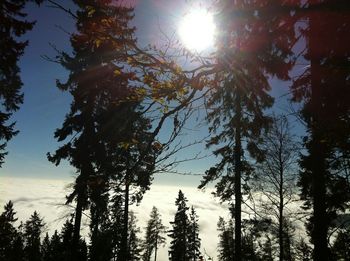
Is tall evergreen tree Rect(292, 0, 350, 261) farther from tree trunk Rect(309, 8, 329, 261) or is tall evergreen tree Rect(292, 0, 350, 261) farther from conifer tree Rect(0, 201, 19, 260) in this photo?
conifer tree Rect(0, 201, 19, 260)

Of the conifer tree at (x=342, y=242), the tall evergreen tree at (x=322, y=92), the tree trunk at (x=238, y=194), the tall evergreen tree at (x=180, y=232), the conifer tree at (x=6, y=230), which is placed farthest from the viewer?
the tall evergreen tree at (x=180, y=232)

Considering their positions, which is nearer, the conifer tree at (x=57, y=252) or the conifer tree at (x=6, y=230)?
the conifer tree at (x=6, y=230)

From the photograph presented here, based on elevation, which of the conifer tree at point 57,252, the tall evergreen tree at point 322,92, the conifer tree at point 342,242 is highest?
the tall evergreen tree at point 322,92

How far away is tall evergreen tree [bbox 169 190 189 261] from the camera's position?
51281 mm

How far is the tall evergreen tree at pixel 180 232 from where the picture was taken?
168 feet

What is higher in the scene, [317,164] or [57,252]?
[317,164]

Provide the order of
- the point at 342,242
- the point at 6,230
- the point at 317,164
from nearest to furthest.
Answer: the point at 317,164 → the point at 342,242 → the point at 6,230

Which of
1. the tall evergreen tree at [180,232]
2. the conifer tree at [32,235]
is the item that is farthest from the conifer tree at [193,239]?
the conifer tree at [32,235]

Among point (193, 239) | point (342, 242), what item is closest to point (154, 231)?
point (193, 239)

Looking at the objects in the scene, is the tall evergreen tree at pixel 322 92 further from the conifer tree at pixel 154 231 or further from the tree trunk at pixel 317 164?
the conifer tree at pixel 154 231

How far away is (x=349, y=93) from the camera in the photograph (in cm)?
827

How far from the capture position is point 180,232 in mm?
54219

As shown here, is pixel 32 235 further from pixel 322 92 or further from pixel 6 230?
pixel 322 92

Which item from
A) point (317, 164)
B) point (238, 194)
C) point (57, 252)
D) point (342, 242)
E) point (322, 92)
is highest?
point (322, 92)
